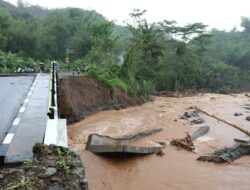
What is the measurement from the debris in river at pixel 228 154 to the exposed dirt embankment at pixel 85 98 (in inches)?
409

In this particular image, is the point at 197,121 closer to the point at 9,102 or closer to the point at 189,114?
the point at 189,114

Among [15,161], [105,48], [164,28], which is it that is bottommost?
[15,161]

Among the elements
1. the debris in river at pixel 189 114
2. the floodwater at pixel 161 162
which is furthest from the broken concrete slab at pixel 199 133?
the debris in river at pixel 189 114

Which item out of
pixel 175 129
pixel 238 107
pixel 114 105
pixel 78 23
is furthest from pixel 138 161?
pixel 78 23

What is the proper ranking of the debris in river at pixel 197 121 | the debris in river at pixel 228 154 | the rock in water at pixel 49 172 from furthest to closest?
the debris in river at pixel 197 121
the debris in river at pixel 228 154
the rock in water at pixel 49 172

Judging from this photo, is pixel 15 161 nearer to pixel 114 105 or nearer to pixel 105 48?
pixel 114 105

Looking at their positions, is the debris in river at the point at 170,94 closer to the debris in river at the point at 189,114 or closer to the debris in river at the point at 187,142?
the debris in river at the point at 189,114

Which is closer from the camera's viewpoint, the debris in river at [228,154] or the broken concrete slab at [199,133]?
the debris in river at [228,154]

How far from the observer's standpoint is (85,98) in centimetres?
2603

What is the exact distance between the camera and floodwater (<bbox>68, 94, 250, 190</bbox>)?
43.5 feet

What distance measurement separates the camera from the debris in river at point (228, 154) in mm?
15829

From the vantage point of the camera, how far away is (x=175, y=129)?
75.1 ft

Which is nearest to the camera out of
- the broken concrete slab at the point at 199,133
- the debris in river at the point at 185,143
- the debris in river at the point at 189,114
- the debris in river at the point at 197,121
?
the debris in river at the point at 185,143

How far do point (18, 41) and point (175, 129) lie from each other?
95.2 feet
